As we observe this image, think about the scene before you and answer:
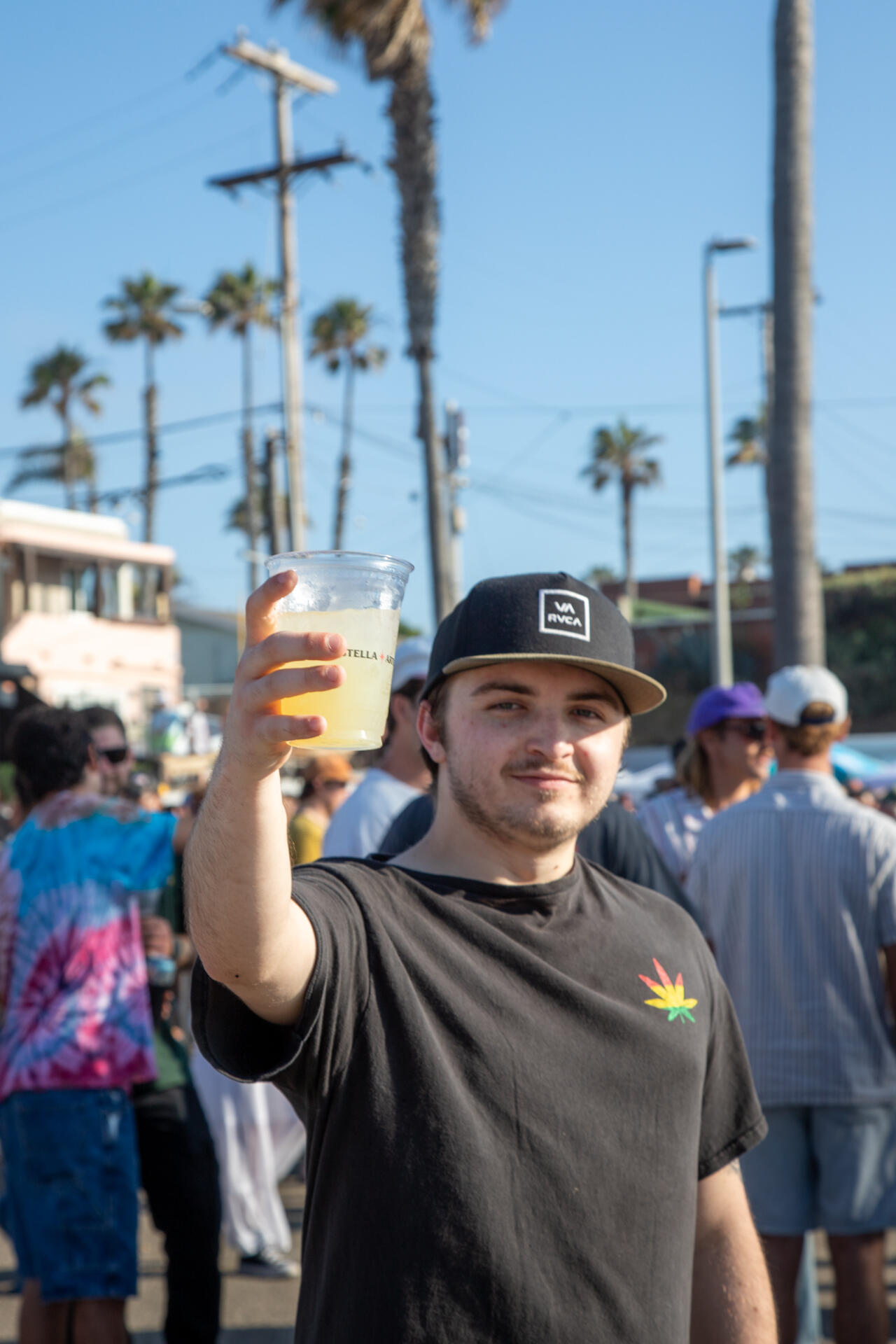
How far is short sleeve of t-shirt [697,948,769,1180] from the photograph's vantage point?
2.45 m

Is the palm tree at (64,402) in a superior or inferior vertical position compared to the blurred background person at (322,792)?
superior

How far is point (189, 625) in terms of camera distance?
173 feet

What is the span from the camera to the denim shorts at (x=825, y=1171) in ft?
13.3

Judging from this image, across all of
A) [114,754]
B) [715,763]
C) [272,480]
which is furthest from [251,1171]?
[272,480]

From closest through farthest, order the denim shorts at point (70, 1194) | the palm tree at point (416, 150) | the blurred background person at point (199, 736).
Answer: the denim shorts at point (70, 1194)
the palm tree at point (416, 150)
the blurred background person at point (199, 736)

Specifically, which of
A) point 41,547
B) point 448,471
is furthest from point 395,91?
point 41,547

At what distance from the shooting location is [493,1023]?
7.00ft

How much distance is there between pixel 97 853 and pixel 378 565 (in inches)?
97.8

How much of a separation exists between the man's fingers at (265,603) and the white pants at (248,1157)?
14.2ft

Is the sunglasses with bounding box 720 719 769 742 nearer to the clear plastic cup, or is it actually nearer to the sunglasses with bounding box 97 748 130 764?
the sunglasses with bounding box 97 748 130 764

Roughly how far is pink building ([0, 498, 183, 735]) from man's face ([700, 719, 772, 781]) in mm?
27676

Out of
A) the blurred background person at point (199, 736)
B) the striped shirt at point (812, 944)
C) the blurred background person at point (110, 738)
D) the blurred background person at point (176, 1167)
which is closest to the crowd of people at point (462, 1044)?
the blurred background person at point (176, 1167)

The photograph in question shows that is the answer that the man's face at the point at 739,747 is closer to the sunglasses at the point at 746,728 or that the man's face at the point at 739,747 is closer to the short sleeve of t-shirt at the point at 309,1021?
the sunglasses at the point at 746,728

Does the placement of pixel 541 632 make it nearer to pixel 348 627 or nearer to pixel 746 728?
pixel 348 627
